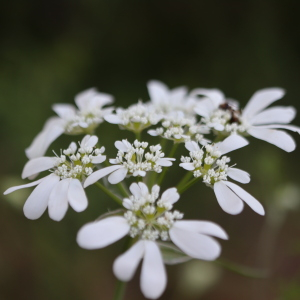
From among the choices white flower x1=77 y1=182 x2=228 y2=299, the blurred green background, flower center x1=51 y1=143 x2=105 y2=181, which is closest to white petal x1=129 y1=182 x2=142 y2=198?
white flower x1=77 y1=182 x2=228 y2=299

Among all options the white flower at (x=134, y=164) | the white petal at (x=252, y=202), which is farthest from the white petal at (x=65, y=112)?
the white petal at (x=252, y=202)

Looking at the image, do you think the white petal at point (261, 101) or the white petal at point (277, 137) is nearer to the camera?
the white petal at point (277, 137)

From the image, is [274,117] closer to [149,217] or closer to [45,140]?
[149,217]

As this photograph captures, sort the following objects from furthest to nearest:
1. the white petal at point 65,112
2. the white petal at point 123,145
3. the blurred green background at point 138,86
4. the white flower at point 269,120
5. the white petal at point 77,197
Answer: the blurred green background at point 138,86 → the white petal at point 65,112 → the white flower at point 269,120 → the white petal at point 123,145 → the white petal at point 77,197

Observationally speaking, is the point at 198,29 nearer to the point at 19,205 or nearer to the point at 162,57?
the point at 162,57

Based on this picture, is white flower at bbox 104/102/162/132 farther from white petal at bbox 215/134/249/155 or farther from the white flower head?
white petal at bbox 215/134/249/155

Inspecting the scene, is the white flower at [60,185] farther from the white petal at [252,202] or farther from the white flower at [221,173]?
the white petal at [252,202]
